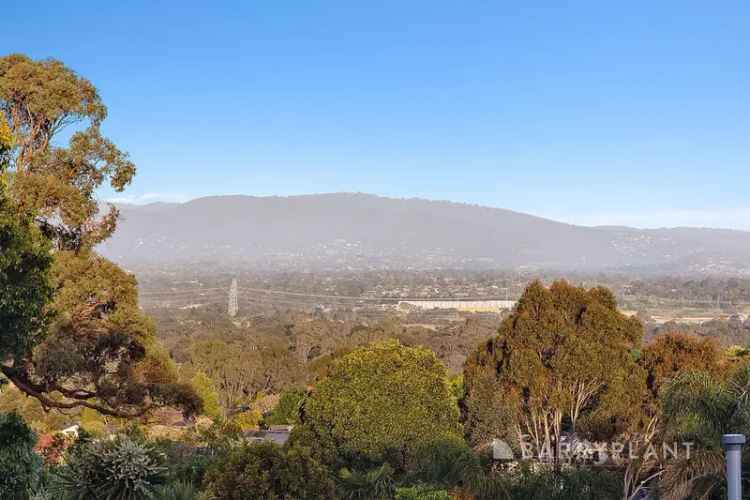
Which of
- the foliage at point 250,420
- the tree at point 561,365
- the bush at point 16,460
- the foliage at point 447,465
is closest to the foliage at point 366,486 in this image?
the foliage at point 447,465

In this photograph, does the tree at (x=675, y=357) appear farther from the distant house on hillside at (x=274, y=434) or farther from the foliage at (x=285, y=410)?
the foliage at (x=285, y=410)

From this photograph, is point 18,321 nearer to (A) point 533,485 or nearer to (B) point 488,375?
(A) point 533,485

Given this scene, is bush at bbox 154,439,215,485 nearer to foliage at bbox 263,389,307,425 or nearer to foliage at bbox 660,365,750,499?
foliage at bbox 660,365,750,499

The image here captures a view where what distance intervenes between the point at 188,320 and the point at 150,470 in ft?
218

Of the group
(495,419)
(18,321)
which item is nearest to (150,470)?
(18,321)

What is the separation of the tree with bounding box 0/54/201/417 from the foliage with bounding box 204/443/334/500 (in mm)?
3173

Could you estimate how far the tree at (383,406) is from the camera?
37.2 ft

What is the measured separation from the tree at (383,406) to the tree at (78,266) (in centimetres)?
229

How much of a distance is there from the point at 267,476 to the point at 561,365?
7.03 meters

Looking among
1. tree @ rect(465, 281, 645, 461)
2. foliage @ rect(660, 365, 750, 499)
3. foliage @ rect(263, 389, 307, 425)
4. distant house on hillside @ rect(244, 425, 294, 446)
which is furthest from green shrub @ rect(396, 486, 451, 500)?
foliage @ rect(263, 389, 307, 425)

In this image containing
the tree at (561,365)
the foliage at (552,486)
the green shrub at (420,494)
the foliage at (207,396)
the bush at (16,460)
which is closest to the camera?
the bush at (16,460)

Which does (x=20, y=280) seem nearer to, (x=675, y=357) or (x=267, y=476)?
(x=267, y=476)

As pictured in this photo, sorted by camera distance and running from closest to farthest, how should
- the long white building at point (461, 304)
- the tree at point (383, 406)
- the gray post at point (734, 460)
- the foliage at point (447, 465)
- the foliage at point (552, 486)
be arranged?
the gray post at point (734, 460) → the foliage at point (552, 486) → the foliage at point (447, 465) → the tree at point (383, 406) → the long white building at point (461, 304)

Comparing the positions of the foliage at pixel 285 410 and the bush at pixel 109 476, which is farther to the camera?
the foliage at pixel 285 410
